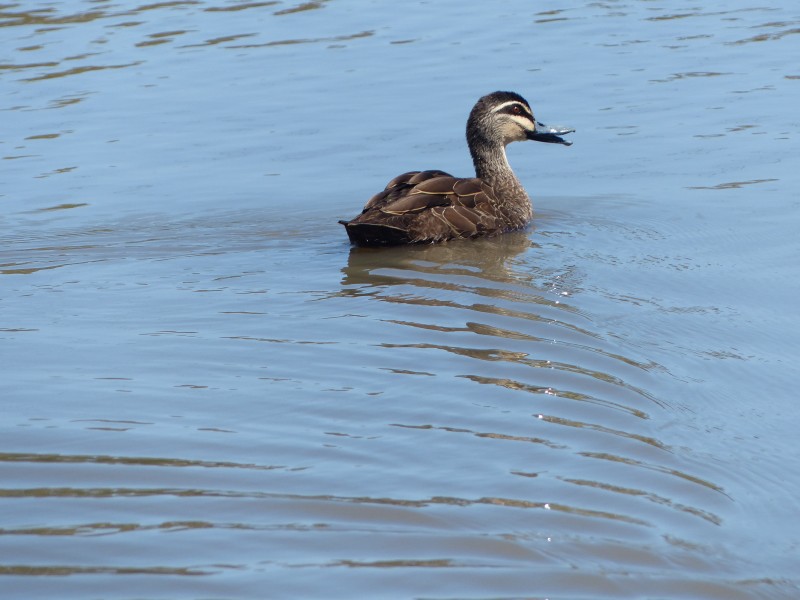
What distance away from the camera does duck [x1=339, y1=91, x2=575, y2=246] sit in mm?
9039

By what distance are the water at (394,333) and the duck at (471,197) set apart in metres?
0.18

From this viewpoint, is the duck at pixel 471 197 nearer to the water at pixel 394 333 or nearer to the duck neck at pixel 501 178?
the duck neck at pixel 501 178

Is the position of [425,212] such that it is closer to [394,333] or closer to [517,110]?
[517,110]

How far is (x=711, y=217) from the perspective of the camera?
365 inches

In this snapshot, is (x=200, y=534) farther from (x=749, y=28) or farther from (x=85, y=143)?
(x=749, y=28)

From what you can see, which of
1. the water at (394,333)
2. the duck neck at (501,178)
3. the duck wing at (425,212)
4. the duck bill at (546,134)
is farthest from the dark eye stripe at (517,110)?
the duck wing at (425,212)

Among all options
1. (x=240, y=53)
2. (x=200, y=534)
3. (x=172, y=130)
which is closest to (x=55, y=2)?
(x=240, y=53)

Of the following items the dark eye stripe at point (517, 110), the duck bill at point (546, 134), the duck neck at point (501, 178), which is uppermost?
the dark eye stripe at point (517, 110)

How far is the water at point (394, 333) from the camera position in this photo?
4.40 meters

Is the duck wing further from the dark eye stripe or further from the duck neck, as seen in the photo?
the dark eye stripe

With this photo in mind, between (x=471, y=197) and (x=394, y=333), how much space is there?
2824 mm

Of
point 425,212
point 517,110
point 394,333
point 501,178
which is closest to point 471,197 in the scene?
point 425,212

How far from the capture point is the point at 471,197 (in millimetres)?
9547

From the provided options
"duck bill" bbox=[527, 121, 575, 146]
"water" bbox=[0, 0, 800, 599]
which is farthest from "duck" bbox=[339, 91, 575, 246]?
"water" bbox=[0, 0, 800, 599]
